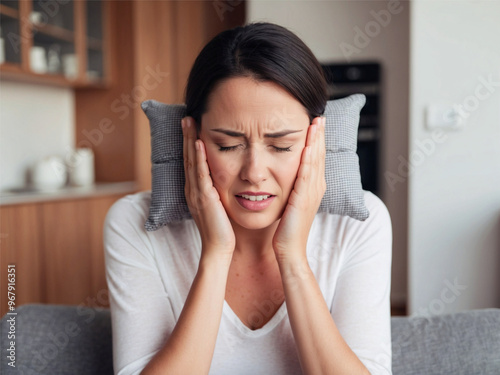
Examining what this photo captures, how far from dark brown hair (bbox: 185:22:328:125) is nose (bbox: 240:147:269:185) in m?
0.16

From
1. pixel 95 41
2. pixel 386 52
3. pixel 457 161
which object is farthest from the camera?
pixel 386 52

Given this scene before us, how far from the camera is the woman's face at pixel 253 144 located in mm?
1080

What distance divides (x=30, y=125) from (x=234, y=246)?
277cm

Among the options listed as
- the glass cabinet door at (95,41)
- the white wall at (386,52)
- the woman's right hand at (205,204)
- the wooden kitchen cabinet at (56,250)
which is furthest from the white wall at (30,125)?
the woman's right hand at (205,204)

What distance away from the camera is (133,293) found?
1115 millimetres

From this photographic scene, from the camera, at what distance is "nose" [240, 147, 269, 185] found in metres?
1.07

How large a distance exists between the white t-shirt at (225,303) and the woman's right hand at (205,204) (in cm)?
12

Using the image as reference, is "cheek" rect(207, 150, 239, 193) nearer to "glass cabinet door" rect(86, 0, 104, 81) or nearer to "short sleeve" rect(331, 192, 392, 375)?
"short sleeve" rect(331, 192, 392, 375)

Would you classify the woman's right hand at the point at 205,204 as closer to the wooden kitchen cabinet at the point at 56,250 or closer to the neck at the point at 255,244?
the neck at the point at 255,244

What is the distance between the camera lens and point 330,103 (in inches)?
48.4

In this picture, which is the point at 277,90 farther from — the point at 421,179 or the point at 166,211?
the point at 421,179

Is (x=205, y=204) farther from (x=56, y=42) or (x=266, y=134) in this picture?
(x=56, y=42)

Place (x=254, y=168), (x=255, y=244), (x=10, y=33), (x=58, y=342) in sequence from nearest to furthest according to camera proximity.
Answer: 1. (x=254, y=168)
2. (x=58, y=342)
3. (x=255, y=244)
4. (x=10, y=33)

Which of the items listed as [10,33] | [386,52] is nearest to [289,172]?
[10,33]
